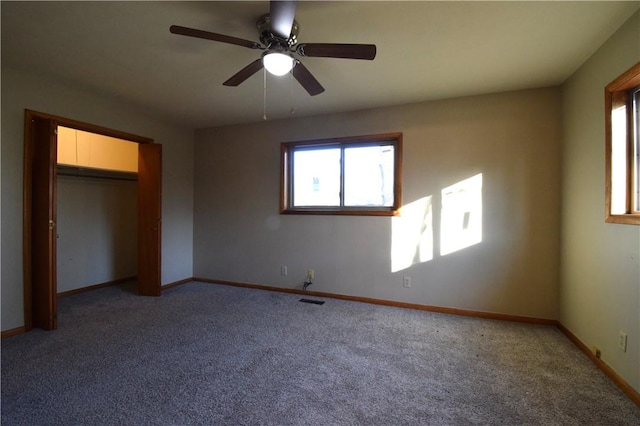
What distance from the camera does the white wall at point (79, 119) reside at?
256 cm

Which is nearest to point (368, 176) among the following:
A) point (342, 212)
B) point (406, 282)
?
point (342, 212)

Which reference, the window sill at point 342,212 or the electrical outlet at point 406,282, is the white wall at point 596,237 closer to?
the electrical outlet at point 406,282

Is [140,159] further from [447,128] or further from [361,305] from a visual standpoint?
[447,128]

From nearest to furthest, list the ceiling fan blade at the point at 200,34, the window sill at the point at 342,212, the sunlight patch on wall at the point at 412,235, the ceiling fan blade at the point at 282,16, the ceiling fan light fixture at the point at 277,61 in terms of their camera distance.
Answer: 1. the ceiling fan blade at the point at 282,16
2. the ceiling fan blade at the point at 200,34
3. the ceiling fan light fixture at the point at 277,61
4. the sunlight patch on wall at the point at 412,235
5. the window sill at the point at 342,212

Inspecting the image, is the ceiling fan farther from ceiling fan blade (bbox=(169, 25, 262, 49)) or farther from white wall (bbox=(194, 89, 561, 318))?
white wall (bbox=(194, 89, 561, 318))

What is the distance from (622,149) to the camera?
2.01 m

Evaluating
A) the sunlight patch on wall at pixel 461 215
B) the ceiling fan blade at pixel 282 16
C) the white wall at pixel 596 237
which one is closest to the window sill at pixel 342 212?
the sunlight patch on wall at pixel 461 215

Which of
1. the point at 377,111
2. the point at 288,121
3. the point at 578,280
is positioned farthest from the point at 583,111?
the point at 288,121

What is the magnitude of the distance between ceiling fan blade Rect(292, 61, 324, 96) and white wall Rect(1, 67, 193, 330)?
98.2 inches

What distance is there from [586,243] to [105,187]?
228 inches

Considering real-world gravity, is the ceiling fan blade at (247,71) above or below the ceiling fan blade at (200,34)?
above

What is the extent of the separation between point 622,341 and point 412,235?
1.83 meters

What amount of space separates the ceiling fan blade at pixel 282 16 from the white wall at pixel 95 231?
12.7 feet

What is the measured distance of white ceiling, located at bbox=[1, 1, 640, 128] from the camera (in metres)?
1.78
